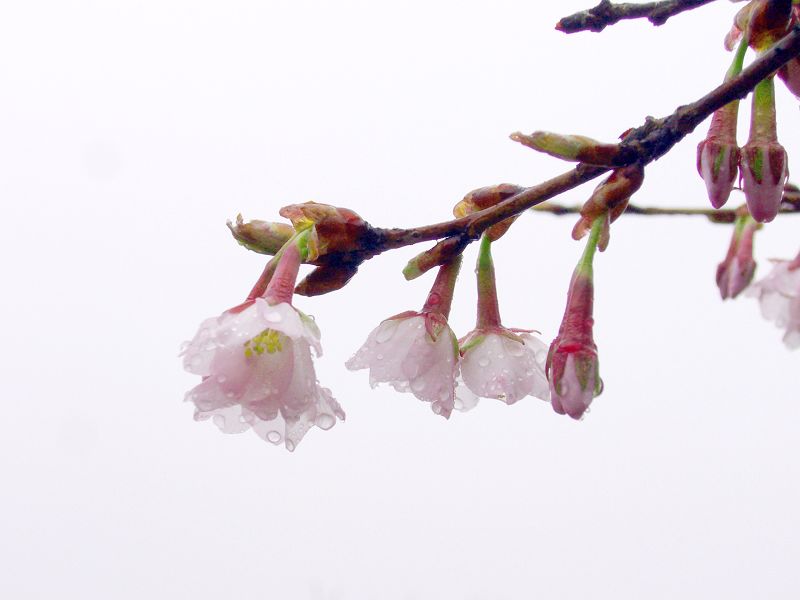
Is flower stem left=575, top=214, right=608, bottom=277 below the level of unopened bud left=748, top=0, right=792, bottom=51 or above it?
below

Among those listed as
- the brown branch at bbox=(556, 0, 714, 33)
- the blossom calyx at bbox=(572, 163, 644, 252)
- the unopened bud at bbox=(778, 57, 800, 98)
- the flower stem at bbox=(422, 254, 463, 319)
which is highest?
the brown branch at bbox=(556, 0, 714, 33)

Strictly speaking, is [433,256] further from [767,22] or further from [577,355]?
[767,22]

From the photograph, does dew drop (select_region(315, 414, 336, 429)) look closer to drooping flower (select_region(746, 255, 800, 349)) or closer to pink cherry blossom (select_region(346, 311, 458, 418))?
pink cherry blossom (select_region(346, 311, 458, 418))

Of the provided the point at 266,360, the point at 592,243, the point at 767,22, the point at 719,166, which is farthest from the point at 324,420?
the point at 767,22

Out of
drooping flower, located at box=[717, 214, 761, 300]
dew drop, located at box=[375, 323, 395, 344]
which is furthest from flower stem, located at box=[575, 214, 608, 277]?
drooping flower, located at box=[717, 214, 761, 300]

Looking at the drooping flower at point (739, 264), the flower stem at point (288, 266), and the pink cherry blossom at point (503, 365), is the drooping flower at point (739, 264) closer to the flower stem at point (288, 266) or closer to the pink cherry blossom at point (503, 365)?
the pink cherry blossom at point (503, 365)

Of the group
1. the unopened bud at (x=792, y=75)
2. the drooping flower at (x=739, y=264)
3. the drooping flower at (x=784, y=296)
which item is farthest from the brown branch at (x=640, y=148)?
the drooping flower at (x=739, y=264)

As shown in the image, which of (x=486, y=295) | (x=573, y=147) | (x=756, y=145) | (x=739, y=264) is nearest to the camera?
(x=573, y=147)
